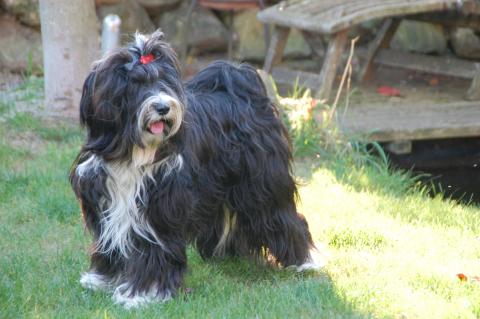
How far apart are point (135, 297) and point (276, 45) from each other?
217 inches

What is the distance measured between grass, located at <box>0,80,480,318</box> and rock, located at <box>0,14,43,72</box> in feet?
9.06

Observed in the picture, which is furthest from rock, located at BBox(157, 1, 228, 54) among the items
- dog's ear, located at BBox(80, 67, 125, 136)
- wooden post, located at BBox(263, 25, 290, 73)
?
dog's ear, located at BBox(80, 67, 125, 136)

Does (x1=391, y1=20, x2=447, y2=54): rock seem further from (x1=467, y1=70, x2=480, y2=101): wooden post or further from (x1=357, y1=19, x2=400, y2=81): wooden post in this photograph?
(x1=467, y1=70, x2=480, y2=101): wooden post

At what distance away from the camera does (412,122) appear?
8.16 meters

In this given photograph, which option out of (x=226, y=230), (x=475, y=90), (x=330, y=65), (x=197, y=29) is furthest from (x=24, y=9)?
(x=226, y=230)

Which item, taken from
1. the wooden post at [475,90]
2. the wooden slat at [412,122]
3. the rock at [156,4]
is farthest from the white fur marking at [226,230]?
the rock at [156,4]

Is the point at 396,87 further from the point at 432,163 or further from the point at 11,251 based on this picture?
the point at 11,251

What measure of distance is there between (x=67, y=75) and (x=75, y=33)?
358mm

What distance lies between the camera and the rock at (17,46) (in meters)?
9.88

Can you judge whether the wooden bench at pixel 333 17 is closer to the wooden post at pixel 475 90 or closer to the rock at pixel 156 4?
the wooden post at pixel 475 90

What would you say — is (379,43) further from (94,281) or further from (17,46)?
(94,281)

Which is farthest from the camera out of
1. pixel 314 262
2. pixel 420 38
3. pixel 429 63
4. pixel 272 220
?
pixel 420 38

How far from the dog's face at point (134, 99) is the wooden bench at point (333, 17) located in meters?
4.54

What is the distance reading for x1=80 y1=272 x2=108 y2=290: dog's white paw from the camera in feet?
13.8
